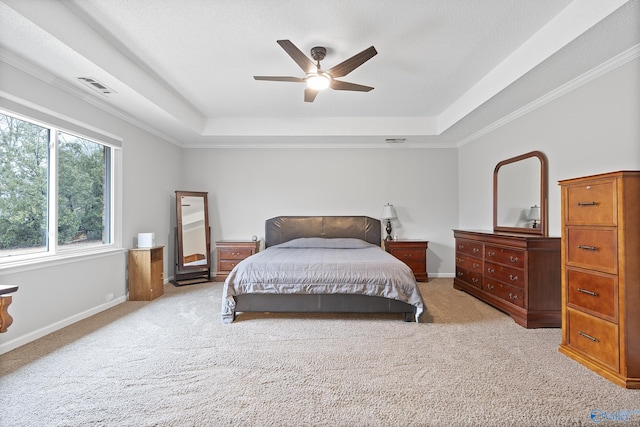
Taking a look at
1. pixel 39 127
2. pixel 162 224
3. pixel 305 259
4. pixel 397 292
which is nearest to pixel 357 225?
pixel 305 259

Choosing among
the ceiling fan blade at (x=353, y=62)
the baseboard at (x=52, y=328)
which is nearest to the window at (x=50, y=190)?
the baseboard at (x=52, y=328)

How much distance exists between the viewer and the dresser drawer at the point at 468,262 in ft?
13.5

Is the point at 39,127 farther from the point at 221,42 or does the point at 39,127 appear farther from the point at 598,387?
the point at 598,387

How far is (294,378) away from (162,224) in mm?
4043

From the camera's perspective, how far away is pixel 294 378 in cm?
216

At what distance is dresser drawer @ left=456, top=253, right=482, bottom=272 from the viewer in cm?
412

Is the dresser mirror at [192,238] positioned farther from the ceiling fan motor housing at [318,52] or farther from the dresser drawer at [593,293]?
the dresser drawer at [593,293]

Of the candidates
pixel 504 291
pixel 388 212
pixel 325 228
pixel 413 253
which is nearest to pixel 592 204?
pixel 504 291

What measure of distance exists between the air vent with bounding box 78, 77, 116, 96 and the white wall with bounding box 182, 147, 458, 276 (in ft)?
8.39

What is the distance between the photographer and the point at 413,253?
530 centimetres

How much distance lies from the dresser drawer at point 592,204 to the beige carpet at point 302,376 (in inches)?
46.1

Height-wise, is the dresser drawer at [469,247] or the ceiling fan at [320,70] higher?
the ceiling fan at [320,70]

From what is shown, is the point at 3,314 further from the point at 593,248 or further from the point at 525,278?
the point at 525,278

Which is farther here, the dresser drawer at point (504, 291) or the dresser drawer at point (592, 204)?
the dresser drawer at point (504, 291)
